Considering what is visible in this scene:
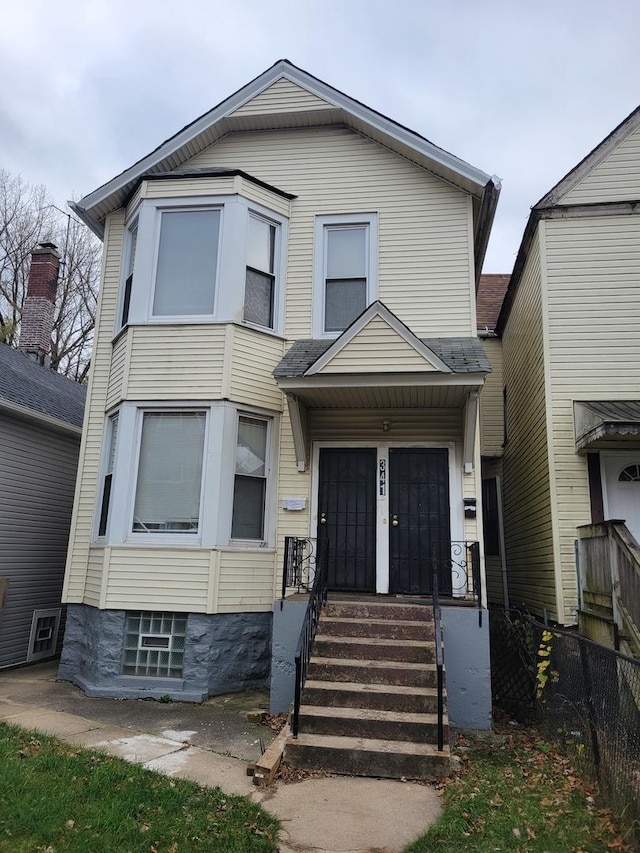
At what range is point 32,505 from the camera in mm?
11586

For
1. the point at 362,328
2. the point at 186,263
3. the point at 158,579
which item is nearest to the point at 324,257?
the point at 186,263

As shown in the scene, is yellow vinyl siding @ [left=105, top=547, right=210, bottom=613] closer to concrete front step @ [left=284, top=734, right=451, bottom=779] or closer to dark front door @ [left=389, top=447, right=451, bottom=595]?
dark front door @ [left=389, top=447, right=451, bottom=595]

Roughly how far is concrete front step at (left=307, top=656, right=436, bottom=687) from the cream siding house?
1.58m

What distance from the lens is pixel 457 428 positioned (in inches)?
355

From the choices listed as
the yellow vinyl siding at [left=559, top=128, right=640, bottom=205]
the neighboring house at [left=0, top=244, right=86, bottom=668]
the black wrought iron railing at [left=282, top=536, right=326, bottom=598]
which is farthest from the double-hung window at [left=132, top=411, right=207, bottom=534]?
the yellow vinyl siding at [left=559, top=128, right=640, bottom=205]

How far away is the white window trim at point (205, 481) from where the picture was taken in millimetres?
8477

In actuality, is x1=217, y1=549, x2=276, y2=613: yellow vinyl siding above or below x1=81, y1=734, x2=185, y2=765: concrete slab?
above

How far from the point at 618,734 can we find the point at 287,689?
12.8 ft

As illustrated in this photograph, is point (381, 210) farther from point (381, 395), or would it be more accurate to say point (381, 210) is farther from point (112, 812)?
point (112, 812)

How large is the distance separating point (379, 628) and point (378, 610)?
37 centimetres

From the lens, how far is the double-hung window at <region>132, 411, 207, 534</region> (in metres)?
8.62

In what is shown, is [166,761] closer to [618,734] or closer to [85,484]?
[618,734]

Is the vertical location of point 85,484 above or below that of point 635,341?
below

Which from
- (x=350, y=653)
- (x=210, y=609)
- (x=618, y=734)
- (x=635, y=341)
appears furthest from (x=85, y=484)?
(x=635, y=341)
